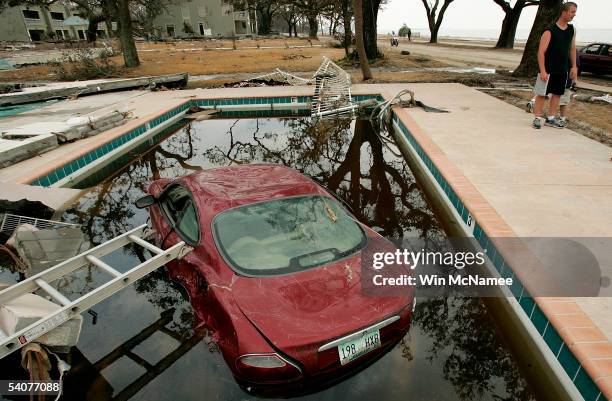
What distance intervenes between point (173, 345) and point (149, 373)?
12.2 inches

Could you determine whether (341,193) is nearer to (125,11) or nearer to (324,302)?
(324,302)

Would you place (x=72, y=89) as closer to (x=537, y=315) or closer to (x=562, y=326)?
(x=537, y=315)

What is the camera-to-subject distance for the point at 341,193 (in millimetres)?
6207

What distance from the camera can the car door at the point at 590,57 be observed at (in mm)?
15727

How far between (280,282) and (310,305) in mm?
302

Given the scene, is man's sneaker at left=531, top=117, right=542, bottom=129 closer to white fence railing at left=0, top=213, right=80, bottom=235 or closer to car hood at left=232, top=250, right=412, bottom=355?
car hood at left=232, top=250, right=412, bottom=355

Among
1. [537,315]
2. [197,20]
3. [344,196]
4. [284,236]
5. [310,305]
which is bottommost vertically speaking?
[344,196]

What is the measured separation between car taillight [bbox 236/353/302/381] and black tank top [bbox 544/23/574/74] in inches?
303

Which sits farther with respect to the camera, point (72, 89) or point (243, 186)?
point (72, 89)

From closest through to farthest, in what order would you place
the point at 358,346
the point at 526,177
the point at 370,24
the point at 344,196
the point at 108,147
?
1. the point at 358,346
2. the point at 526,177
3. the point at 344,196
4. the point at 108,147
5. the point at 370,24

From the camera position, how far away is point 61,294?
9.93 feet

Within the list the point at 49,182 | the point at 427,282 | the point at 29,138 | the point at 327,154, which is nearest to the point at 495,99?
the point at 327,154

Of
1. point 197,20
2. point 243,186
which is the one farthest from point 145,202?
point 197,20

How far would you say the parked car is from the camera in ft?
50.4
